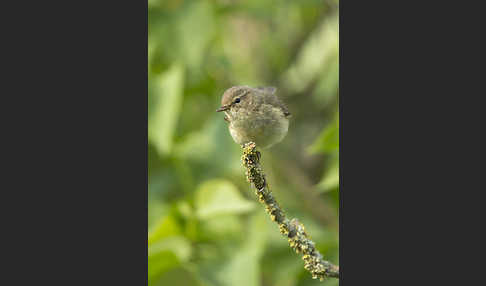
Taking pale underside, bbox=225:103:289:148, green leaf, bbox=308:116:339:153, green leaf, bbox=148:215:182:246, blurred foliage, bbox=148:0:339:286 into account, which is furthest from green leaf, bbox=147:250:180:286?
pale underside, bbox=225:103:289:148

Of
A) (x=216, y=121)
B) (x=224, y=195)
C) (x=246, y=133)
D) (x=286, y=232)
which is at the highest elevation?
(x=216, y=121)

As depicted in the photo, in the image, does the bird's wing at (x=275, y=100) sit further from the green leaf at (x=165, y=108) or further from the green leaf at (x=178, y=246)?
the green leaf at (x=178, y=246)

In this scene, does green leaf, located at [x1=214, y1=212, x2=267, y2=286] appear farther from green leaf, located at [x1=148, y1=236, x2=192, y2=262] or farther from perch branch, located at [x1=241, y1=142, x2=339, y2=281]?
perch branch, located at [x1=241, y1=142, x2=339, y2=281]

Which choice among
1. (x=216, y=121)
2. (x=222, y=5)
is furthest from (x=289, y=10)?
(x=216, y=121)

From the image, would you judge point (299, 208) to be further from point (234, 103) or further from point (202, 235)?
point (234, 103)

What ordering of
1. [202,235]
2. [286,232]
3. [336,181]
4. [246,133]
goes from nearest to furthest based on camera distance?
[286,232]
[246,133]
[336,181]
[202,235]

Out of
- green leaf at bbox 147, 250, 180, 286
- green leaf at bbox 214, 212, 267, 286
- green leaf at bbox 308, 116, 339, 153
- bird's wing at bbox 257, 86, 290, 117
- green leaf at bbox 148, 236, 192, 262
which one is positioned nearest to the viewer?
bird's wing at bbox 257, 86, 290, 117

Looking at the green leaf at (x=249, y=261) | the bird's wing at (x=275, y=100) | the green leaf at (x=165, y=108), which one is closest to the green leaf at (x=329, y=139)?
the bird's wing at (x=275, y=100)

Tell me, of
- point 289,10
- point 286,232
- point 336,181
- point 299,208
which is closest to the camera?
point 286,232

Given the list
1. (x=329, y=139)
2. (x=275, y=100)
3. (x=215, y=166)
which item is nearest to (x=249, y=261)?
(x=215, y=166)
